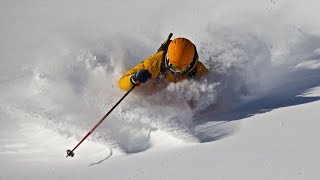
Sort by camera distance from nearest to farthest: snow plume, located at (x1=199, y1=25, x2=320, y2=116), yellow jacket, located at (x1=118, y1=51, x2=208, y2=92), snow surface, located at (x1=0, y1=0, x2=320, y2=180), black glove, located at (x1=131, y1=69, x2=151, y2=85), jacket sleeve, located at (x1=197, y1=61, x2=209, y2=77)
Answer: snow surface, located at (x1=0, y1=0, x2=320, y2=180) < black glove, located at (x1=131, y1=69, x2=151, y2=85) < yellow jacket, located at (x1=118, y1=51, x2=208, y2=92) < snow plume, located at (x1=199, y1=25, x2=320, y2=116) < jacket sleeve, located at (x1=197, y1=61, x2=209, y2=77)

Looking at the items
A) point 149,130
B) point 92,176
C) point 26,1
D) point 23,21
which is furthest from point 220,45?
point 26,1

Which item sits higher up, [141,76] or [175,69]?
[175,69]

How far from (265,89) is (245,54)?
948 mm

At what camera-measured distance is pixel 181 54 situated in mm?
6285

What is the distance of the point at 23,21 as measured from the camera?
13133 millimetres

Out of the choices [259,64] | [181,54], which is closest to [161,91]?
[181,54]

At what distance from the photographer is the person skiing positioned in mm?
6297

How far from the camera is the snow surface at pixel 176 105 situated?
4.78 metres

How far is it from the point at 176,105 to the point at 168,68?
53cm

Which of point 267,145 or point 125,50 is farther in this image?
point 125,50

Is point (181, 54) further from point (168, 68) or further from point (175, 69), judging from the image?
point (168, 68)

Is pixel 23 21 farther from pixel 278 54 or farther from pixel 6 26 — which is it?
pixel 278 54

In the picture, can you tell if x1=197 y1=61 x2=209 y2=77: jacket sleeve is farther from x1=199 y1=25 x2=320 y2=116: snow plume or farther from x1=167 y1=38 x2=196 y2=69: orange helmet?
x1=167 y1=38 x2=196 y2=69: orange helmet

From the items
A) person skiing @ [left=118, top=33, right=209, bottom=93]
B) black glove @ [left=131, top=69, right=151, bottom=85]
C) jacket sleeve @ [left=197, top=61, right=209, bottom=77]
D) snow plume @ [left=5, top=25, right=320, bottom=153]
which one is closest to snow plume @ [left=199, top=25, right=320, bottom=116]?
snow plume @ [left=5, top=25, right=320, bottom=153]
